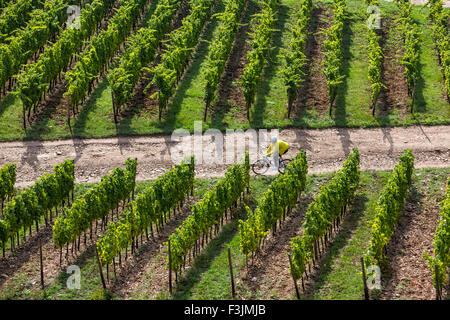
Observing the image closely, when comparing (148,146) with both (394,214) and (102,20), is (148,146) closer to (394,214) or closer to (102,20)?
(394,214)

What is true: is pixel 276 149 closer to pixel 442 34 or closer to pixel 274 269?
pixel 274 269

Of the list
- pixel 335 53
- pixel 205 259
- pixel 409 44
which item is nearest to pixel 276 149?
pixel 205 259

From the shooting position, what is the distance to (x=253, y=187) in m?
32.0

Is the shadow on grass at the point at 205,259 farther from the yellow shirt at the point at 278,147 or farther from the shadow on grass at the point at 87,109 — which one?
the shadow on grass at the point at 87,109

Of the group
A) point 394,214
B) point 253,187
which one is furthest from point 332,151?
point 394,214

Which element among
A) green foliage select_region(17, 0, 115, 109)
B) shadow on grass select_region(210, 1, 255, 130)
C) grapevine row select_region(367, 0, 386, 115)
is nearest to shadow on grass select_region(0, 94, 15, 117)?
green foliage select_region(17, 0, 115, 109)

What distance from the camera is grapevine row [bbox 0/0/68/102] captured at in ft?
129

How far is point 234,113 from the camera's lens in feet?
125

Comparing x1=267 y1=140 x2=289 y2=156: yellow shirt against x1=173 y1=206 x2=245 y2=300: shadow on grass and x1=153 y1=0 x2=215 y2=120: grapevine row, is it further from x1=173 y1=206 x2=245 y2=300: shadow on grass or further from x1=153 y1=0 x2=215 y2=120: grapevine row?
x1=153 y1=0 x2=215 y2=120: grapevine row

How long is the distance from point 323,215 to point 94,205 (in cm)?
891

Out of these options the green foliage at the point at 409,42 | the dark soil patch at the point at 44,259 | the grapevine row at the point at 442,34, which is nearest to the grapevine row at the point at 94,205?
the dark soil patch at the point at 44,259

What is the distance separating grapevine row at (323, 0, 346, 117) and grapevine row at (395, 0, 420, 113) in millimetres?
3617

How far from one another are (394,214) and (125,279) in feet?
34.4

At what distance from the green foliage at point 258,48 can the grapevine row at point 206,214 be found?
291 inches
